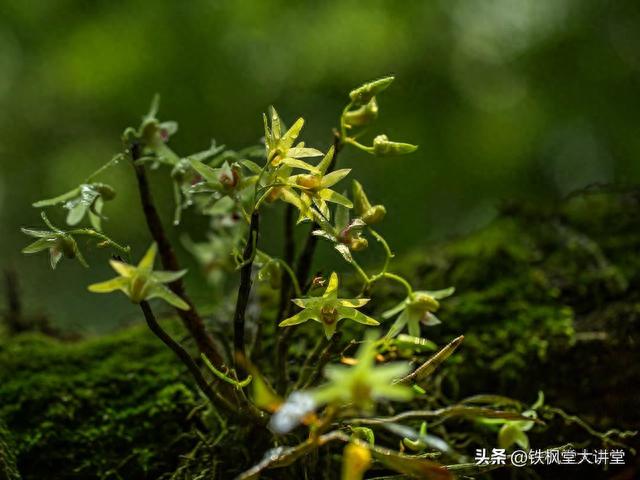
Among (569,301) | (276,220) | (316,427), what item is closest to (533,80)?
(276,220)

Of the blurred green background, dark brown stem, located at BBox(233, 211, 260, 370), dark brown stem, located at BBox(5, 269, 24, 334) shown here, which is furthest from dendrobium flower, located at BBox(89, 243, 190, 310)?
the blurred green background

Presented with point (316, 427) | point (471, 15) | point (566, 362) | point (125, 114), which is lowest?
point (316, 427)

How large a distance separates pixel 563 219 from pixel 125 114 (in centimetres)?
355

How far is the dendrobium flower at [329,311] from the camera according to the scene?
1061 mm

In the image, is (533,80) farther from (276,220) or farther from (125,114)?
(125,114)

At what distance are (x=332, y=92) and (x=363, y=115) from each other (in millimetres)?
4093

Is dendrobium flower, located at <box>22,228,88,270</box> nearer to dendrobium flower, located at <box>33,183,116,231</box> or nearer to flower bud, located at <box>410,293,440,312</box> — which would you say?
dendrobium flower, located at <box>33,183,116,231</box>

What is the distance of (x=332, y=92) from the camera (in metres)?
5.04

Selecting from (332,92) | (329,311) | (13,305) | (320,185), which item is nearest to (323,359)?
(329,311)

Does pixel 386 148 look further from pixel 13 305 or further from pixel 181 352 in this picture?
pixel 13 305

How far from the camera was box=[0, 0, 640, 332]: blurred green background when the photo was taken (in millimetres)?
4656

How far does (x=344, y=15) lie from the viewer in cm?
488

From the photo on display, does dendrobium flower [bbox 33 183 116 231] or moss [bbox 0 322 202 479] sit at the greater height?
dendrobium flower [bbox 33 183 116 231]

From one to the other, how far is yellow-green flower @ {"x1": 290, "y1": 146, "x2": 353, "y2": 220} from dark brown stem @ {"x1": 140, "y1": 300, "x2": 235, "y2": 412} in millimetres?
319
